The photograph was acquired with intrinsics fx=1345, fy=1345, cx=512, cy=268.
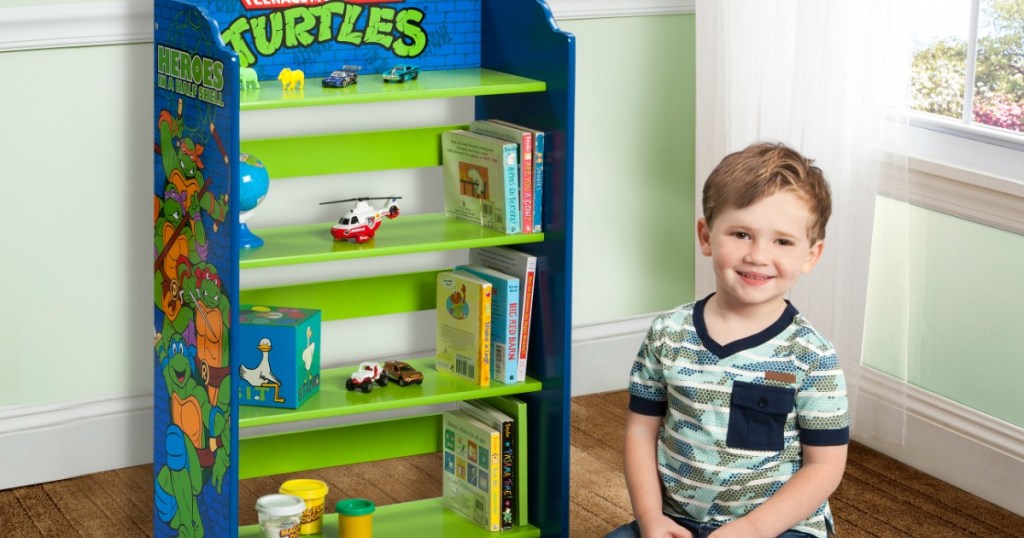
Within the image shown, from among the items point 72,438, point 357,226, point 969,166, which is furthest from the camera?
point 72,438

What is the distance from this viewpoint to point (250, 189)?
2.16m

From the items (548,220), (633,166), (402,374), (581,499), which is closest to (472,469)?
(402,374)

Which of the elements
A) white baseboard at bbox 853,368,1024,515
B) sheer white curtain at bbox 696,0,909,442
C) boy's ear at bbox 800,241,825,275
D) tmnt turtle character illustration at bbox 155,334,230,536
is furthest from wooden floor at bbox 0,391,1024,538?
boy's ear at bbox 800,241,825,275

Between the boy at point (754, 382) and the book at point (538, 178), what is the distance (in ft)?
1.41

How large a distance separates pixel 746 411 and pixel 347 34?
3.17 feet

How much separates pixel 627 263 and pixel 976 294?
34.5 inches

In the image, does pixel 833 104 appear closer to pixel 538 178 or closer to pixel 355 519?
pixel 538 178

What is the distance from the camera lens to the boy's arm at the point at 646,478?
181 centimetres

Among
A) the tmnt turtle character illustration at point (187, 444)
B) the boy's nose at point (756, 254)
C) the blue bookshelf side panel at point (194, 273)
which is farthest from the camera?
the tmnt turtle character illustration at point (187, 444)

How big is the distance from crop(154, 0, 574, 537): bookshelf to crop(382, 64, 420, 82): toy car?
31mm

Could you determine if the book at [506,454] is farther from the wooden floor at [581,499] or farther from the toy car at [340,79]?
the toy car at [340,79]

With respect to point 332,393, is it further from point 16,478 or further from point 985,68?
point 985,68

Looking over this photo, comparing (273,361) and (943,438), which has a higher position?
(273,361)

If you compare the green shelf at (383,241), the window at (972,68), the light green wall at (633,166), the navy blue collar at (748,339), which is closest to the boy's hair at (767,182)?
the navy blue collar at (748,339)
